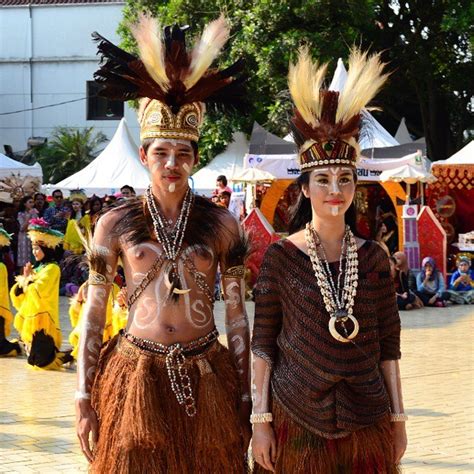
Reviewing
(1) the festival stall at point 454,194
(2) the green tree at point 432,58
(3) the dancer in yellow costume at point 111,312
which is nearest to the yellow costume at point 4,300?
(3) the dancer in yellow costume at point 111,312

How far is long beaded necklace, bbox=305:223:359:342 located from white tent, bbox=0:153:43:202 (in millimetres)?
18967

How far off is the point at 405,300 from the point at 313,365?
12.9 meters

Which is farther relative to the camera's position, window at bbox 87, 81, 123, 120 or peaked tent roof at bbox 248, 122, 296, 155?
window at bbox 87, 81, 123, 120

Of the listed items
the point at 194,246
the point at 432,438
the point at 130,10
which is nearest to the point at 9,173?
the point at 130,10

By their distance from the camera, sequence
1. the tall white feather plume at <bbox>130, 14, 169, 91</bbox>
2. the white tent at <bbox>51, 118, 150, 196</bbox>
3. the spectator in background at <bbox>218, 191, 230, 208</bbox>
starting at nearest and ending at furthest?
the tall white feather plume at <bbox>130, 14, 169, 91</bbox> < the spectator in background at <bbox>218, 191, 230, 208</bbox> < the white tent at <bbox>51, 118, 150, 196</bbox>

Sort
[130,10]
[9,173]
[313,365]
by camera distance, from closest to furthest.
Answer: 1. [313,365]
2. [9,173]
3. [130,10]

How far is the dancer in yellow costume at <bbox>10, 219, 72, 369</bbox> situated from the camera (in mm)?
11047

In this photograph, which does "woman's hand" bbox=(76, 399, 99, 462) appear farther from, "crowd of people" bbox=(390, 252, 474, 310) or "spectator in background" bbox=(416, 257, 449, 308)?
"spectator in background" bbox=(416, 257, 449, 308)

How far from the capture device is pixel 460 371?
34.9ft

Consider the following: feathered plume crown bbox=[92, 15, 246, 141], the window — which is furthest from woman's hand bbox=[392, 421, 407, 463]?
the window

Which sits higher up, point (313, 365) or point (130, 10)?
point (130, 10)

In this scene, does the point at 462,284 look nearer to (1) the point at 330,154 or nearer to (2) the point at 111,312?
(2) the point at 111,312

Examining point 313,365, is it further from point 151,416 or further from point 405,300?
point 405,300

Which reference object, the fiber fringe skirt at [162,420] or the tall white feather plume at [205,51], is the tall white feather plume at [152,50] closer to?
the tall white feather plume at [205,51]
